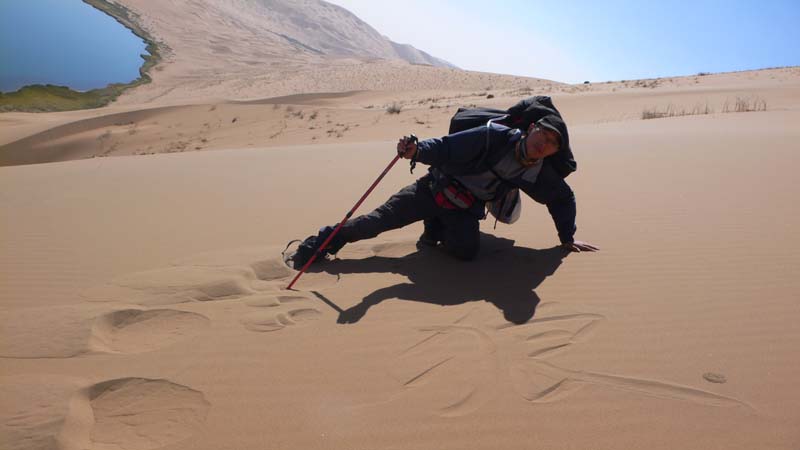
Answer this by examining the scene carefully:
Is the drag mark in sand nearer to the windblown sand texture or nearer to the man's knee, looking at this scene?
the windblown sand texture

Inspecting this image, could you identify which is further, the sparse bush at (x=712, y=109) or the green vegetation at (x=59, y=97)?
the green vegetation at (x=59, y=97)

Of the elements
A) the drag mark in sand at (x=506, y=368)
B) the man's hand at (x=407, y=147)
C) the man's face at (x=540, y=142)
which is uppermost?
the man's face at (x=540, y=142)

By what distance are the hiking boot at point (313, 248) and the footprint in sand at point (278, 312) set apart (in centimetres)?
52

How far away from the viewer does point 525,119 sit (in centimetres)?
338

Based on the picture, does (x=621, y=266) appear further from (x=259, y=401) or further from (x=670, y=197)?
(x=259, y=401)

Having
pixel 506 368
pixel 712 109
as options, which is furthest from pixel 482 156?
pixel 712 109

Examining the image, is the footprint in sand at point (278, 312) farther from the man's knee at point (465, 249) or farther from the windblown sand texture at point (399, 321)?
the man's knee at point (465, 249)

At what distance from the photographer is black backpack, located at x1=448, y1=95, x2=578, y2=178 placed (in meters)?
3.35

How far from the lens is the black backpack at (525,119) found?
335cm

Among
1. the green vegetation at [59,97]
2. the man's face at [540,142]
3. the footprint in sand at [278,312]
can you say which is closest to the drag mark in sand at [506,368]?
the footprint in sand at [278,312]

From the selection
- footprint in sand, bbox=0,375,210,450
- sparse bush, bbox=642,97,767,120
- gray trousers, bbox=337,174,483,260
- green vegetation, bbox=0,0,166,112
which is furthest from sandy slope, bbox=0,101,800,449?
green vegetation, bbox=0,0,166,112

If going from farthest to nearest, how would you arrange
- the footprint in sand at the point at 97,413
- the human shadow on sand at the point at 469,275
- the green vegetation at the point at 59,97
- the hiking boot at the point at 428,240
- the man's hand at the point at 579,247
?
the green vegetation at the point at 59,97 → the hiking boot at the point at 428,240 → the man's hand at the point at 579,247 → the human shadow on sand at the point at 469,275 → the footprint in sand at the point at 97,413

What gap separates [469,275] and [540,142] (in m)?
0.95

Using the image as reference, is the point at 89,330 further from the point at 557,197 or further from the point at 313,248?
the point at 557,197
